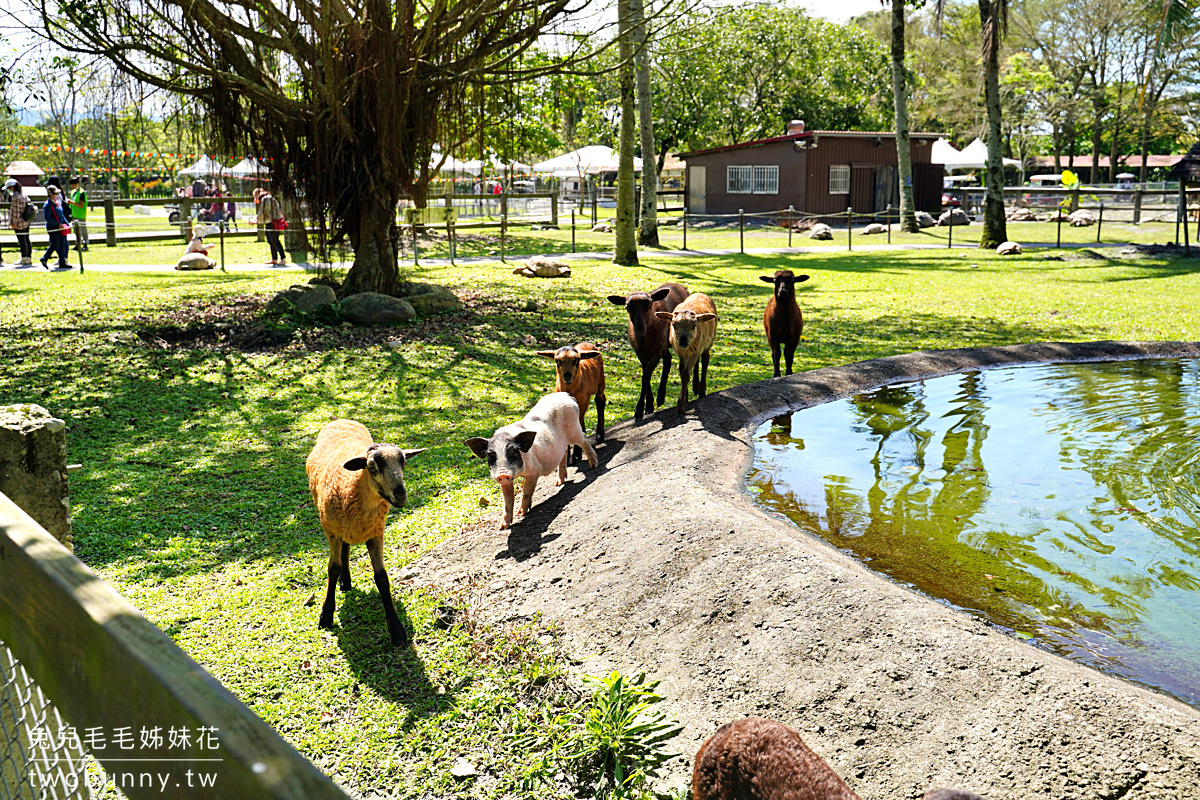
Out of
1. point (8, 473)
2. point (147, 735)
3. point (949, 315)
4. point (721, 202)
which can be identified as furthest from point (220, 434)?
point (721, 202)

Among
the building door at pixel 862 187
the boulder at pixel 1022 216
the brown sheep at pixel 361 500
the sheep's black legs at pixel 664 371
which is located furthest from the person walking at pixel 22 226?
the boulder at pixel 1022 216

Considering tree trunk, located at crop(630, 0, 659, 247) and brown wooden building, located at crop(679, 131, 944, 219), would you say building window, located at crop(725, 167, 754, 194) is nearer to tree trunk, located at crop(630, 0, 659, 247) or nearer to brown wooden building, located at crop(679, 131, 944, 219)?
brown wooden building, located at crop(679, 131, 944, 219)

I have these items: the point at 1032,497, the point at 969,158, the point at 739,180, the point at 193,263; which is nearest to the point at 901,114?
the point at 739,180

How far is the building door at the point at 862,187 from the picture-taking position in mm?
43250

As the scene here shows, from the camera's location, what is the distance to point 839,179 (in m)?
43.2

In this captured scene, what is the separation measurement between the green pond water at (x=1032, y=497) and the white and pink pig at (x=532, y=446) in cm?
145

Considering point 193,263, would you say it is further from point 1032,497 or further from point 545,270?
point 1032,497

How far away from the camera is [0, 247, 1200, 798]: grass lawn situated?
4.39m

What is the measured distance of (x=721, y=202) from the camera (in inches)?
1823

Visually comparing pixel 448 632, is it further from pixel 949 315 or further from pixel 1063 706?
pixel 949 315

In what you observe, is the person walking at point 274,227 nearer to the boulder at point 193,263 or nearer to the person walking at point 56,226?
A: the boulder at point 193,263

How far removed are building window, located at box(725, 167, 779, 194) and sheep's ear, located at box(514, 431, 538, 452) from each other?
40.0m

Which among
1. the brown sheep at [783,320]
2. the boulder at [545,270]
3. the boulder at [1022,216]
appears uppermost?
the boulder at [1022,216]

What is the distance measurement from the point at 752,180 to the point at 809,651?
42967 mm
